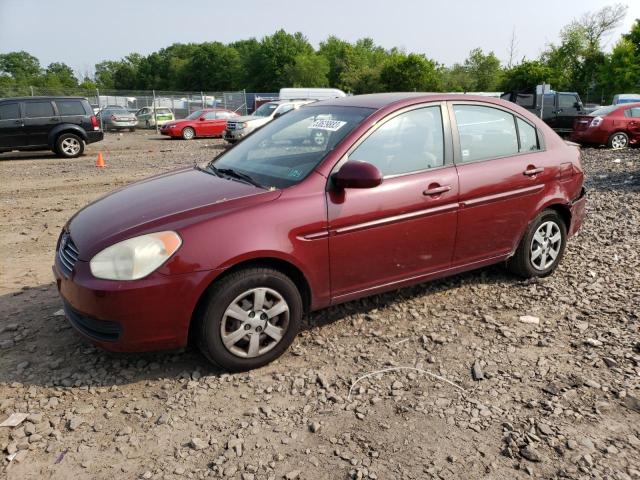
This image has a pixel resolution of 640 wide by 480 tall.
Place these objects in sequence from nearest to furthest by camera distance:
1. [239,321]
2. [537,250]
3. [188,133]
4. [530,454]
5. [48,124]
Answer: [530,454]
[239,321]
[537,250]
[48,124]
[188,133]

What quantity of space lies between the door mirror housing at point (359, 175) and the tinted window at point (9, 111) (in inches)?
550

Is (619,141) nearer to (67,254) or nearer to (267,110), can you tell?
(267,110)

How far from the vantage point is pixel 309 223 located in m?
3.27

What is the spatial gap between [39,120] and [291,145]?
13.1 metres

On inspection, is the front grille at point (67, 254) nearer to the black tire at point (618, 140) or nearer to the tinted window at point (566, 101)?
the black tire at point (618, 140)

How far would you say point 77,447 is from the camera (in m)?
2.63

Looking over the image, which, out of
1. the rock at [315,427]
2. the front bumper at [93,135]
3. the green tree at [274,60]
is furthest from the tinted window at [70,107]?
the green tree at [274,60]

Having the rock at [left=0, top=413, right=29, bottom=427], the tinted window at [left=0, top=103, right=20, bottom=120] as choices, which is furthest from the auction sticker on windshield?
the tinted window at [left=0, top=103, right=20, bottom=120]

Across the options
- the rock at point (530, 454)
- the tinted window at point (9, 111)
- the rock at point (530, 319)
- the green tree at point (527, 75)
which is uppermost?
the green tree at point (527, 75)

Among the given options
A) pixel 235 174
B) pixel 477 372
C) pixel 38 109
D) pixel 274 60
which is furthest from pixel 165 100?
pixel 274 60

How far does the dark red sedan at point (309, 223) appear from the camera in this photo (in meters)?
2.97

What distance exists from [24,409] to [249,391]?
1269 mm

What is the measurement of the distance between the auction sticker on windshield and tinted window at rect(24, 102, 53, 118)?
13.1 metres

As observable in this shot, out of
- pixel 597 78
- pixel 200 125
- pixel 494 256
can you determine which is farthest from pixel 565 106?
pixel 597 78
